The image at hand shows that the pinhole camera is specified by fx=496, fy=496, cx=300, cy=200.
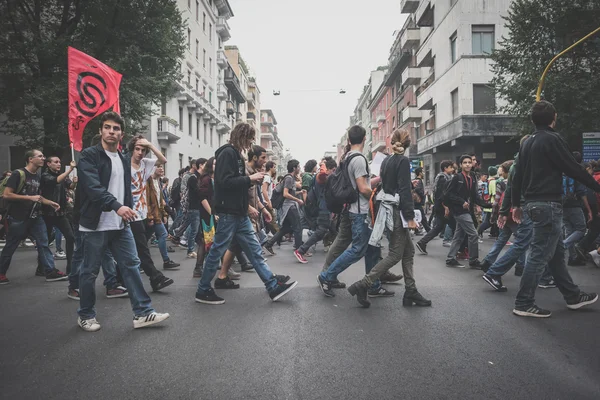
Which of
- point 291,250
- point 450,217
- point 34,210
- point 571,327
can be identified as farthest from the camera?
point 291,250

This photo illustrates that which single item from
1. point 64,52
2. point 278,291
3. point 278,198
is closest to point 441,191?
point 278,198

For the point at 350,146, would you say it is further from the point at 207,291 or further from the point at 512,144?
the point at 512,144

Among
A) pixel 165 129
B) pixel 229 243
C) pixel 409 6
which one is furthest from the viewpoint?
pixel 409 6

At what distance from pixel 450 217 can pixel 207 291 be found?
5.52 metres

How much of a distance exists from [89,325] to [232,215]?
1.88m

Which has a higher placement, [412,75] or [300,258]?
[412,75]

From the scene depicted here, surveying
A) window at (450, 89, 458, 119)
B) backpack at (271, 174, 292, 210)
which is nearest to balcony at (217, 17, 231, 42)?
window at (450, 89, 458, 119)

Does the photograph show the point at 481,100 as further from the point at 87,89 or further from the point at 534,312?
the point at 534,312

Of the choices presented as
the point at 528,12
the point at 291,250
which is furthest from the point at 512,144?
the point at 291,250

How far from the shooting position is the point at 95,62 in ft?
26.4

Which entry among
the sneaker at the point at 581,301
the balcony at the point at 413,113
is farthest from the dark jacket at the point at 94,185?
the balcony at the point at 413,113

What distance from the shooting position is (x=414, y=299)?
17.8 ft

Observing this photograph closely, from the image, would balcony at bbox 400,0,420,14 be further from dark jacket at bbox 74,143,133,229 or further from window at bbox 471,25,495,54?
dark jacket at bbox 74,143,133,229

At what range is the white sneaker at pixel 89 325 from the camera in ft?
14.9
